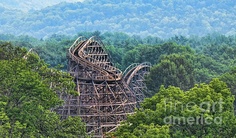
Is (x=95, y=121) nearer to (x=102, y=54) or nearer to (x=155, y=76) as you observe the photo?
(x=102, y=54)

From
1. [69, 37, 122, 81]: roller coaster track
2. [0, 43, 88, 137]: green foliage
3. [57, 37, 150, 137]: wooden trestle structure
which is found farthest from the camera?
[69, 37, 122, 81]: roller coaster track

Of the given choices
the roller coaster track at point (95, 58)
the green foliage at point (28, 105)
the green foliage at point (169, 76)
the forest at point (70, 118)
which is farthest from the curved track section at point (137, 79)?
the green foliage at point (28, 105)

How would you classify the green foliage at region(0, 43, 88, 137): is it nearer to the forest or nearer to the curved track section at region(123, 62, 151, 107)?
the forest

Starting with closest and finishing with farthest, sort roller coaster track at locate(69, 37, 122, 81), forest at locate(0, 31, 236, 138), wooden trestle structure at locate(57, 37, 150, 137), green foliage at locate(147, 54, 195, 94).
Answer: forest at locate(0, 31, 236, 138), wooden trestle structure at locate(57, 37, 150, 137), roller coaster track at locate(69, 37, 122, 81), green foliage at locate(147, 54, 195, 94)

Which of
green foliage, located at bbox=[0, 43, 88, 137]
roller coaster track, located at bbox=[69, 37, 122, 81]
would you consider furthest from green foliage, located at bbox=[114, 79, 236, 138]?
roller coaster track, located at bbox=[69, 37, 122, 81]

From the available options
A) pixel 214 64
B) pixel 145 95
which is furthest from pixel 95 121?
pixel 214 64

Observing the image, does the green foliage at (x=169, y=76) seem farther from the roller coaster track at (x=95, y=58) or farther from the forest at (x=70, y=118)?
the forest at (x=70, y=118)
